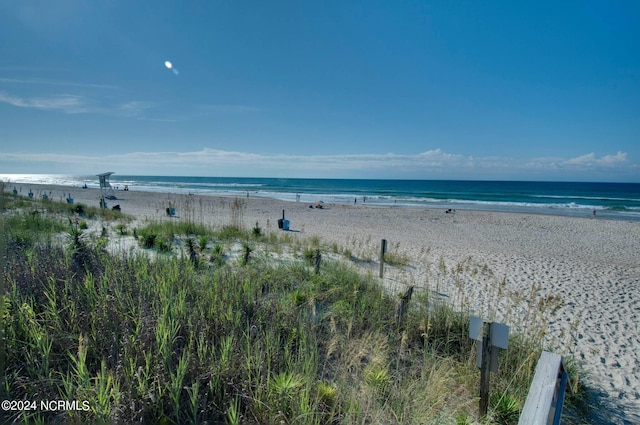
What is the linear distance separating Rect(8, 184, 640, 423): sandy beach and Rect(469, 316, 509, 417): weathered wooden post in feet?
5.31

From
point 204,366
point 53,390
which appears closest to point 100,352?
point 53,390

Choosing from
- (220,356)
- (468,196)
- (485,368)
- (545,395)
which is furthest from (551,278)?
(468,196)

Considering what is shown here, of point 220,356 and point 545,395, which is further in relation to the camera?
point 220,356

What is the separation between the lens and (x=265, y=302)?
12.5 feet

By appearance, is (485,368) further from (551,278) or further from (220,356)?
(551,278)

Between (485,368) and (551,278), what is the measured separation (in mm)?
7183

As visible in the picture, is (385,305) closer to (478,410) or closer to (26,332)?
(478,410)

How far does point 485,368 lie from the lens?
Answer: 253 cm

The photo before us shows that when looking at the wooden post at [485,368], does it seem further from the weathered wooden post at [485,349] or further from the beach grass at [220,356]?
the beach grass at [220,356]

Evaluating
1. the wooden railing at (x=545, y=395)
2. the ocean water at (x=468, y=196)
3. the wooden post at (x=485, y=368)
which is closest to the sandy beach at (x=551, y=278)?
the wooden post at (x=485, y=368)

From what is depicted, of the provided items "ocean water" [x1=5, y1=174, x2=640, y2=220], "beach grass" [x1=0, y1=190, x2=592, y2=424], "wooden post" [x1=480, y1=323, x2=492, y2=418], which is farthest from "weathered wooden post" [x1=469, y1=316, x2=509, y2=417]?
"ocean water" [x1=5, y1=174, x2=640, y2=220]

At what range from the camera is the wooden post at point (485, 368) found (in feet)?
8.29

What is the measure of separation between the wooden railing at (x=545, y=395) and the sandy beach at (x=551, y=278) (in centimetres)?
181

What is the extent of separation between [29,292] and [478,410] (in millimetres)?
4426
